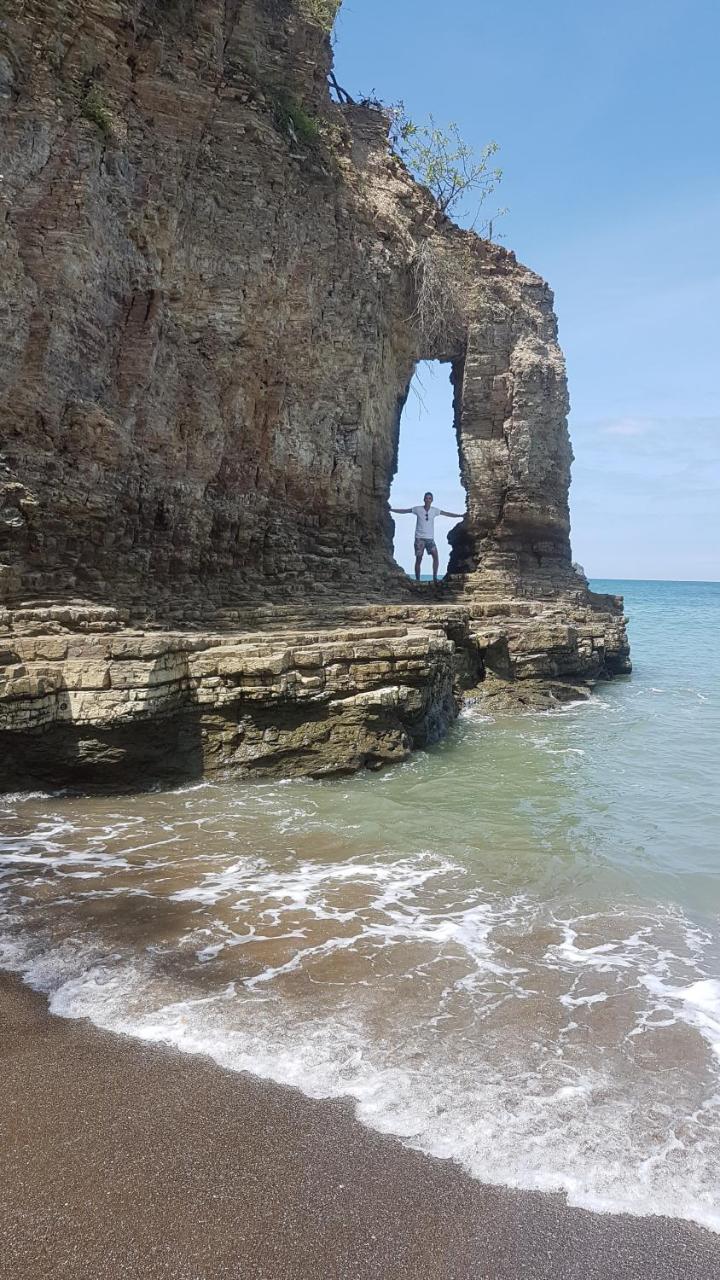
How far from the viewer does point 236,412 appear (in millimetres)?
13742

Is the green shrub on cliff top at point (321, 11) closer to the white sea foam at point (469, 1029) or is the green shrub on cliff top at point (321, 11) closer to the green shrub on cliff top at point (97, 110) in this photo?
the green shrub on cliff top at point (97, 110)

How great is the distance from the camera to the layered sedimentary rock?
9.53m

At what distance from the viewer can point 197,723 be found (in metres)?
9.38

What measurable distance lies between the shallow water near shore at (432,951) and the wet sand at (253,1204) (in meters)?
0.17

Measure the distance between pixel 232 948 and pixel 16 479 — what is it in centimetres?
765

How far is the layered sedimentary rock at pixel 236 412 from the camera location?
31.3ft

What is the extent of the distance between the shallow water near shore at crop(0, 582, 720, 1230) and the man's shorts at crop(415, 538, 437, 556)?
1034 cm

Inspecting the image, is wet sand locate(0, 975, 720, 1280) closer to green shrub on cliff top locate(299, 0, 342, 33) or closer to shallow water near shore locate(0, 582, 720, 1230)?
shallow water near shore locate(0, 582, 720, 1230)

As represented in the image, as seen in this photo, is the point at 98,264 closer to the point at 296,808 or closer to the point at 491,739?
the point at 296,808

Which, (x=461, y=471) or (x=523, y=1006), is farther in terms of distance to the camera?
(x=461, y=471)

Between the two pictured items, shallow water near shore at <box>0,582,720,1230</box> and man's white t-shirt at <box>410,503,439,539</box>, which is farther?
man's white t-shirt at <box>410,503,439,539</box>

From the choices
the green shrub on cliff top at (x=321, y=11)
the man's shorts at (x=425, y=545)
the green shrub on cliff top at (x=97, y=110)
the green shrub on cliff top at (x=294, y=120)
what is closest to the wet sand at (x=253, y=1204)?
the green shrub on cliff top at (x=97, y=110)

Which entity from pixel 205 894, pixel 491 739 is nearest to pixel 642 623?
pixel 491 739

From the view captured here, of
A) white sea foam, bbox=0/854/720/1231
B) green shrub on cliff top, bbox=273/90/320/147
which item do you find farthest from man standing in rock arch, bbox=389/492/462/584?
white sea foam, bbox=0/854/720/1231
